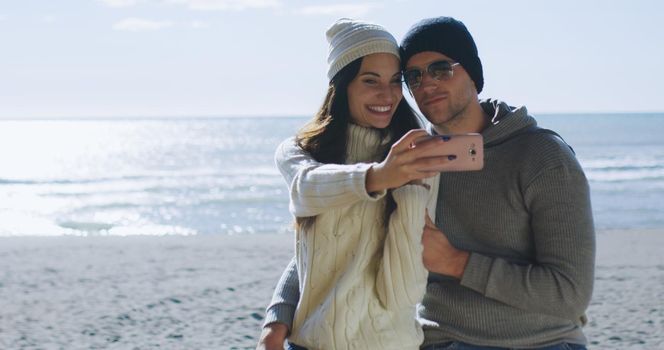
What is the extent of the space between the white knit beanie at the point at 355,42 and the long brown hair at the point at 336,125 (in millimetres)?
27

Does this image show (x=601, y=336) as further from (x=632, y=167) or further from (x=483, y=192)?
(x=632, y=167)

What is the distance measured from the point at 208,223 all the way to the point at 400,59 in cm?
1708

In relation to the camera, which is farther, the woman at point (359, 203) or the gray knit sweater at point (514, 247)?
the gray knit sweater at point (514, 247)

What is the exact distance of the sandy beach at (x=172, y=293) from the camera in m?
8.32

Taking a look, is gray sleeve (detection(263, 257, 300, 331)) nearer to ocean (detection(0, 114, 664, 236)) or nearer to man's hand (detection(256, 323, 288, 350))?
man's hand (detection(256, 323, 288, 350))

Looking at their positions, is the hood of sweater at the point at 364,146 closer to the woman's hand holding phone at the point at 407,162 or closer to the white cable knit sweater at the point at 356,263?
the white cable knit sweater at the point at 356,263

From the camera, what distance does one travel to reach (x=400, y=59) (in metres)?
2.94

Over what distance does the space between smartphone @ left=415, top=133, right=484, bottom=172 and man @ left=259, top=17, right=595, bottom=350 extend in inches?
12.5

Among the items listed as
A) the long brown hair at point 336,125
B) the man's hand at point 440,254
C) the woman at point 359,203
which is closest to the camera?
the woman at point 359,203

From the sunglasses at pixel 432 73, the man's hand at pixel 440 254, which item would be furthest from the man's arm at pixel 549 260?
the sunglasses at pixel 432 73

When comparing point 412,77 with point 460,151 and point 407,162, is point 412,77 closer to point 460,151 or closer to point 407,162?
point 460,151

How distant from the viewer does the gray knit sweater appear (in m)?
2.77

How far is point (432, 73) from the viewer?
3018 millimetres

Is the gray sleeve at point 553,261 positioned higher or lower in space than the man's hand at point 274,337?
higher
